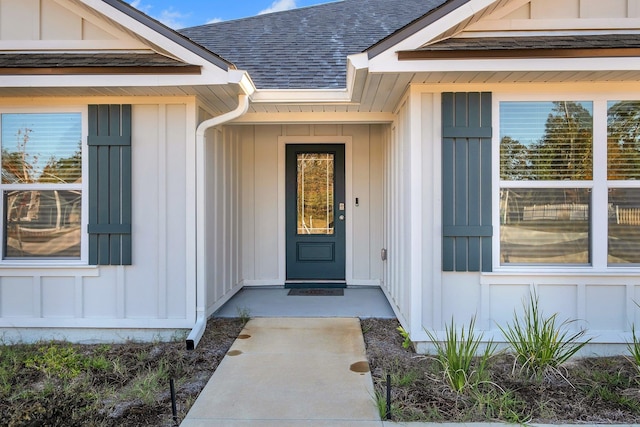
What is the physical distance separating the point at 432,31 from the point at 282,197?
3.40 m

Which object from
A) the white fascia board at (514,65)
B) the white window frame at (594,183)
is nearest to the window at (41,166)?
the white fascia board at (514,65)

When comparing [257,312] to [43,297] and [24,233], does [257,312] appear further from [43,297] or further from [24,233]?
[24,233]

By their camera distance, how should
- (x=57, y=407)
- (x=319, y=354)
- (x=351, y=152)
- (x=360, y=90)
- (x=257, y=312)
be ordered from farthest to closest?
(x=351, y=152)
(x=257, y=312)
(x=360, y=90)
(x=319, y=354)
(x=57, y=407)

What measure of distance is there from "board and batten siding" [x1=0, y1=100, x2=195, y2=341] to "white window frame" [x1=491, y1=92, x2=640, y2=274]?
9.49 feet

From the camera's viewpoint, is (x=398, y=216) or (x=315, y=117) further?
(x=315, y=117)

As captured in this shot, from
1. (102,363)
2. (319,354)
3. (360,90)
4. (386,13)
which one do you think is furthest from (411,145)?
(386,13)

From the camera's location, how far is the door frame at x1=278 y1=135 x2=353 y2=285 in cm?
627

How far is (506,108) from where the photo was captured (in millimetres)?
3855

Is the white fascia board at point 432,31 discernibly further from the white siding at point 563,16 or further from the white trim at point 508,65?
the white siding at point 563,16

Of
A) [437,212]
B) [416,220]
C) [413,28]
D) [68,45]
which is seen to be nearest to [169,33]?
[68,45]

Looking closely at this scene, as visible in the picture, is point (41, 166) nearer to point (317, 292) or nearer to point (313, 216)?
point (313, 216)

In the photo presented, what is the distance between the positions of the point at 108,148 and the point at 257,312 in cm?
240

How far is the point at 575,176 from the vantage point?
3.84 metres

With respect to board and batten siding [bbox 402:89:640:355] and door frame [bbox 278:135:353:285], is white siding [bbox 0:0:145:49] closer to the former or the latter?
door frame [bbox 278:135:353:285]
